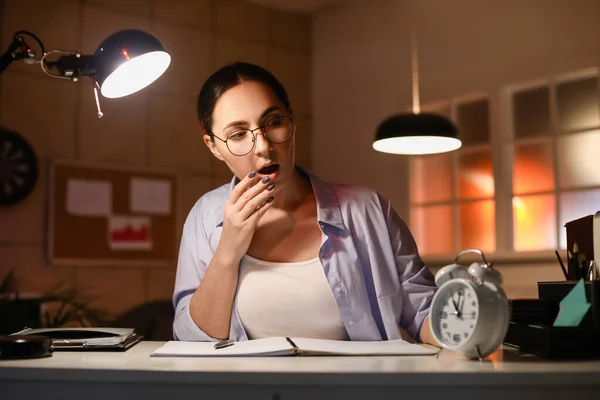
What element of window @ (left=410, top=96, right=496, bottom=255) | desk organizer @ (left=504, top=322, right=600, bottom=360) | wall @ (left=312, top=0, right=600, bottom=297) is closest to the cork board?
wall @ (left=312, top=0, right=600, bottom=297)

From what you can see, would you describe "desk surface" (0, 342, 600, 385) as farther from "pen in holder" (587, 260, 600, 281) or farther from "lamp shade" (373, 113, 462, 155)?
"lamp shade" (373, 113, 462, 155)

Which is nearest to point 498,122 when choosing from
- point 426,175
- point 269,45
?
point 426,175

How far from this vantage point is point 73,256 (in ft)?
13.6

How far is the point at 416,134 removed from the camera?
3166 millimetres

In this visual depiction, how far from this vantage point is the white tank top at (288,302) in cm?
167

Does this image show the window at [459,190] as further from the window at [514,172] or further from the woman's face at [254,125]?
the woman's face at [254,125]

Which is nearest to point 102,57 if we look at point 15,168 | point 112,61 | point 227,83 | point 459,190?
point 112,61

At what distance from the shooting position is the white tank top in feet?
5.48

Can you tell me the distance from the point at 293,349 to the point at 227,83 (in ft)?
2.46

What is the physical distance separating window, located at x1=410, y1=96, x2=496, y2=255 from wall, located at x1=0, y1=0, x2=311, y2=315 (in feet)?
4.10

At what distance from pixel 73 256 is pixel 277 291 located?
9.09 ft

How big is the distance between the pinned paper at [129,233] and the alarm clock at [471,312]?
3.32 m

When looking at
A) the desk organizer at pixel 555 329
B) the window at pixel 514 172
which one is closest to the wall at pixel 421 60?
the window at pixel 514 172

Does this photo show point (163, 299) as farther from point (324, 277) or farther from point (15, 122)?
point (324, 277)
